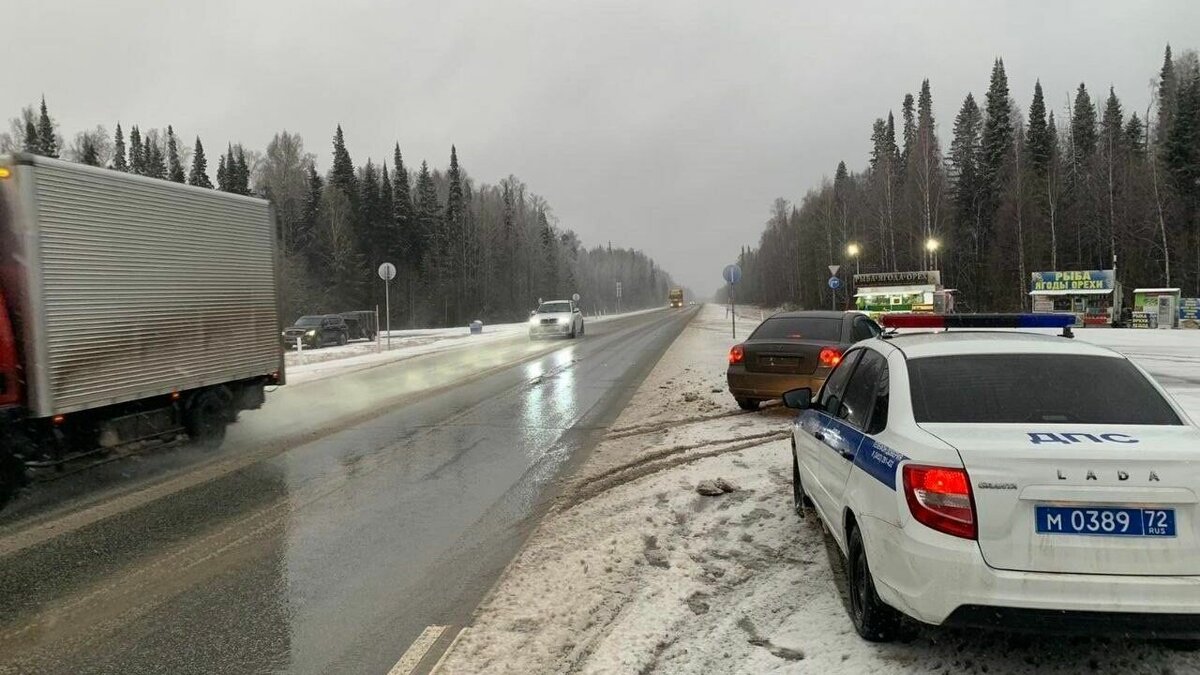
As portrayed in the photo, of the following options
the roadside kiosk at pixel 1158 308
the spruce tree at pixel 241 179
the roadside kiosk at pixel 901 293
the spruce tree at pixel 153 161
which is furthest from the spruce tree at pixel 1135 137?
the spruce tree at pixel 153 161

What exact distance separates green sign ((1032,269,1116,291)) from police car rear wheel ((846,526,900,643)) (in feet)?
140

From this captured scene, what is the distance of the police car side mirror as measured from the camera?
5312 millimetres

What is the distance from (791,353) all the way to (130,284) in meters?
8.44

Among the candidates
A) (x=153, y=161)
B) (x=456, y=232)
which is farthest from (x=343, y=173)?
(x=153, y=161)

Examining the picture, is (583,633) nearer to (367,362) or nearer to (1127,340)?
(367,362)

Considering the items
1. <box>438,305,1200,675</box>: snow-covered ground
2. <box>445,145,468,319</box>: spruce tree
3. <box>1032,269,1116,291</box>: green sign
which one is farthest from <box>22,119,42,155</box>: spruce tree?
<box>1032,269,1116,291</box>: green sign

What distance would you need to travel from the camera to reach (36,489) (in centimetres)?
726

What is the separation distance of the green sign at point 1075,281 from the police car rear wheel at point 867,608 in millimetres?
42774

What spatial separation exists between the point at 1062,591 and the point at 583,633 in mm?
2223

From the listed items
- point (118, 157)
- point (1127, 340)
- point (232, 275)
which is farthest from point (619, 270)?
point (232, 275)

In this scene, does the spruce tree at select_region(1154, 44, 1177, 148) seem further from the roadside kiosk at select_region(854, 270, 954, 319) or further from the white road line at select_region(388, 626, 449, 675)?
the white road line at select_region(388, 626, 449, 675)

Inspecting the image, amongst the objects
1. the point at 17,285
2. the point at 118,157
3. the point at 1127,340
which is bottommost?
the point at 1127,340

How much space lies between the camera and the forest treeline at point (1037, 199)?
48812 mm

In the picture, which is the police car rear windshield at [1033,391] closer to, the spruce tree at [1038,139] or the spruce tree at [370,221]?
the spruce tree at [1038,139]
